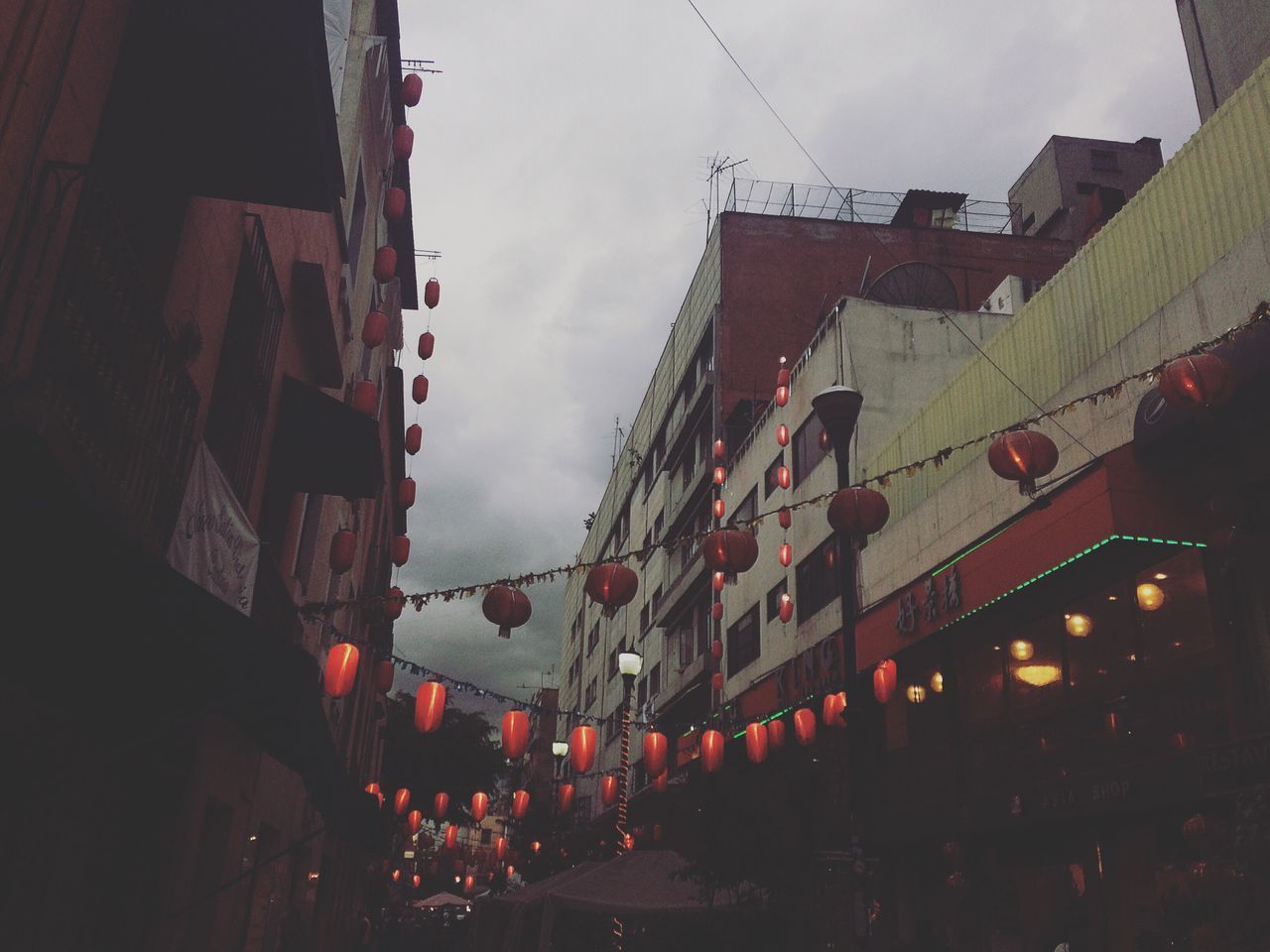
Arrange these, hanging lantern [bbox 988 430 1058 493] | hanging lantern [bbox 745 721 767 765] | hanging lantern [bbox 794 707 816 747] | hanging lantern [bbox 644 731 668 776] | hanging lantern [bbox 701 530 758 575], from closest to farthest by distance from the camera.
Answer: hanging lantern [bbox 988 430 1058 493] < hanging lantern [bbox 701 530 758 575] < hanging lantern [bbox 794 707 816 747] < hanging lantern [bbox 745 721 767 765] < hanging lantern [bbox 644 731 668 776]

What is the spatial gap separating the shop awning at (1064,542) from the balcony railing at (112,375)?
11.0 metres

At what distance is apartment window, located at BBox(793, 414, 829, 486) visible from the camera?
1000 inches

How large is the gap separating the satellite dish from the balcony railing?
23.2m

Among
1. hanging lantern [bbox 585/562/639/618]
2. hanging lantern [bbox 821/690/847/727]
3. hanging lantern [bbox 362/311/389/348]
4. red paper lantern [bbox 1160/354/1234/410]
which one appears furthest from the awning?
hanging lantern [bbox 821/690/847/727]

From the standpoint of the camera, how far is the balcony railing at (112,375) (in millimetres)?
5000

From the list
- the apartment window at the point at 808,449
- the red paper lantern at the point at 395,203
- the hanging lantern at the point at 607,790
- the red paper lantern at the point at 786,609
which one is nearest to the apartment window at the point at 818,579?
the red paper lantern at the point at 786,609

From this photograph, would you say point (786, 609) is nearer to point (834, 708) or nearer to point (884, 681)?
point (834, 708)

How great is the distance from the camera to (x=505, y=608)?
35.8ft

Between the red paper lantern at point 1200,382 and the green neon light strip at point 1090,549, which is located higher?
the red paper lantern at point 1200,382

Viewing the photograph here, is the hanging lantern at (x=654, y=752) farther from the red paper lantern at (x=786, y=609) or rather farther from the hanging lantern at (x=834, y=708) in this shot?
the red paper lantern at (x=786, y=609)

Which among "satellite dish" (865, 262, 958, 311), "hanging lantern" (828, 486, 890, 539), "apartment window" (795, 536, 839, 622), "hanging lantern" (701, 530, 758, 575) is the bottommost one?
"hanging lantern" (701, 530, 758, 575)

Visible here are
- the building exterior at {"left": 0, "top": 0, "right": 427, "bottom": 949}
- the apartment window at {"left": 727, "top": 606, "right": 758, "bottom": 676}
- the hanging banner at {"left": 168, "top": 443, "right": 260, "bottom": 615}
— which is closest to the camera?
the building exterior at {"left": 0, "top": 0, "right": 427, "bottom": 949}

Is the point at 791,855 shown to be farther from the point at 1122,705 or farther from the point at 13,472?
the point at 13,472

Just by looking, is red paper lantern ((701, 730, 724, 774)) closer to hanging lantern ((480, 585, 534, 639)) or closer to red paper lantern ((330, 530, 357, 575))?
red paper lantern ((330, 530, 357, 575))
